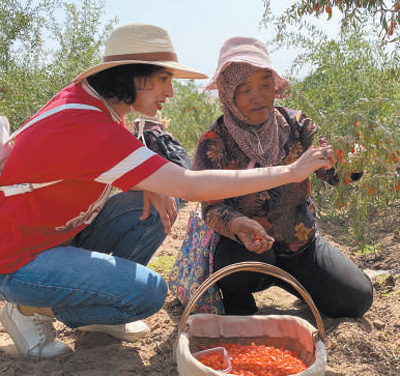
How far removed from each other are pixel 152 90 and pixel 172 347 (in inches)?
46.9

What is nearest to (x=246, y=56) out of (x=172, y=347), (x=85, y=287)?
(x=85, y=287)

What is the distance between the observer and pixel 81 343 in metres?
2.40

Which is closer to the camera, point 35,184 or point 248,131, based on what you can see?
point 35,184

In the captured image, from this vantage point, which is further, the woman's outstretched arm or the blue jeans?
the blue jeans

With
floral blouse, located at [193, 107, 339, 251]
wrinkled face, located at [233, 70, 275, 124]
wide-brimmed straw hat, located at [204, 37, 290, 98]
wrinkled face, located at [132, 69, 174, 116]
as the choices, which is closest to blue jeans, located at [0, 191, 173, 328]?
floral blouse, located at [193, 107, 339, 251]

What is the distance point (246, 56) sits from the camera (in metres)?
2.38

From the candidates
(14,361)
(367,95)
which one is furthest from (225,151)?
(367,95)

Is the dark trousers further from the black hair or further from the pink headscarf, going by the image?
the black hair

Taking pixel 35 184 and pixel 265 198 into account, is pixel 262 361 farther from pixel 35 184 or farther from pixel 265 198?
pixel 35 184

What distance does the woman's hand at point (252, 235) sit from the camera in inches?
84.4

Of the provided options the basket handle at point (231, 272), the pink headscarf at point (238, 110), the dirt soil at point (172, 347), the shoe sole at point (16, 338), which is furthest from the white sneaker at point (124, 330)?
the pink headscarf at point (238, 110)

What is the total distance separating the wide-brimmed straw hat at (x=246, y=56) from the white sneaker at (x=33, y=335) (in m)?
1.38

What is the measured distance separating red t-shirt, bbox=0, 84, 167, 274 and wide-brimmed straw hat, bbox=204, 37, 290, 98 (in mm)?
683

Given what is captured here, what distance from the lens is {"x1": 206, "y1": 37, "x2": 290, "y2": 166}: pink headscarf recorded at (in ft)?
7.96
